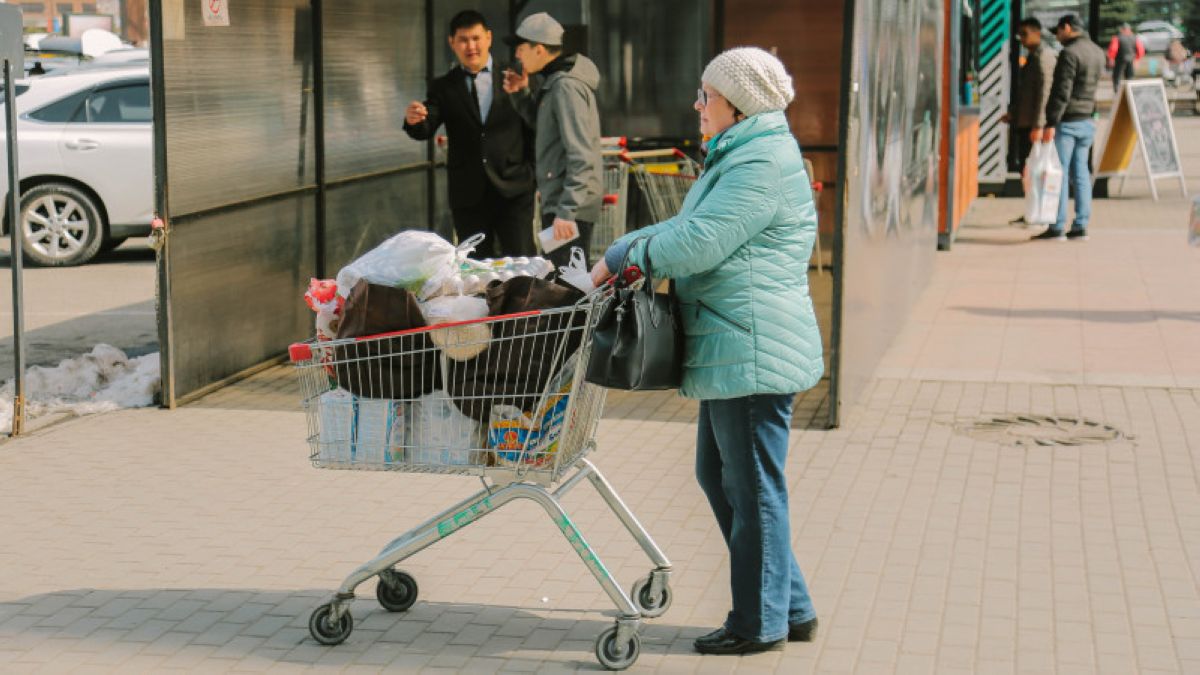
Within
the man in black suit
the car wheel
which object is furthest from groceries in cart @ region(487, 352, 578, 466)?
the car wheel

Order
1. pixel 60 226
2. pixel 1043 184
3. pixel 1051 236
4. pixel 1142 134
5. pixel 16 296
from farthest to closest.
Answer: pixel 1142 134 < pixel 1051 236 < pixel 1043 184 < pixel 60 226 < pixel 16 296

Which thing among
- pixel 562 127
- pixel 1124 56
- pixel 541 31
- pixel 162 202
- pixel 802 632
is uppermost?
pixel 541 31

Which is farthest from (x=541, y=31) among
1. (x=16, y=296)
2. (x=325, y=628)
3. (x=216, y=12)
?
(x=325, y=628)

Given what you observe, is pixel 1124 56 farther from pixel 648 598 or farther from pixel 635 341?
pixel 635 341

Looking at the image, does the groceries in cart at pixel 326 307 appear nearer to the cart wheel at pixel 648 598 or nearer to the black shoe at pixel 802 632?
the cart wheel at pixel 648 598

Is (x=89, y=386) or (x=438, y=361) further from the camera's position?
(x=89, y=386)

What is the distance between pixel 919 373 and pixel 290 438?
362 cm

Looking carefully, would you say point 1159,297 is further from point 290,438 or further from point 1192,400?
point 290,438

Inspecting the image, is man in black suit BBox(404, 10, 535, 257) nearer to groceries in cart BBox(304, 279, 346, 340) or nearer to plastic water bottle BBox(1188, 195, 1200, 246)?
plastic water bottle BBox(1188, 195, 1200, 246)

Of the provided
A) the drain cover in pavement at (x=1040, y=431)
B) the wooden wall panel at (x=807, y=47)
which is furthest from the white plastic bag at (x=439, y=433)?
the wooden wall panel at (x=807, y=47)

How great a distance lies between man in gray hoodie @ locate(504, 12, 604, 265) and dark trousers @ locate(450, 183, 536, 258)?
586 millimetres

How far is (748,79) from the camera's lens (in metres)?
4.94

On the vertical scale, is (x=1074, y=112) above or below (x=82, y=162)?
above

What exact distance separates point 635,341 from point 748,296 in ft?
1.27
